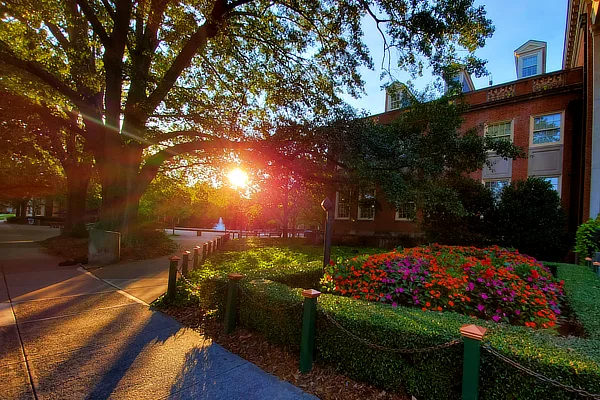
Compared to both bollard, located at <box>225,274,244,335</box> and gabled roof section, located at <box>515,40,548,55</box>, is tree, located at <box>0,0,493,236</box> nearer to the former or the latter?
bollard, located at <box>225,274,244,335</box>

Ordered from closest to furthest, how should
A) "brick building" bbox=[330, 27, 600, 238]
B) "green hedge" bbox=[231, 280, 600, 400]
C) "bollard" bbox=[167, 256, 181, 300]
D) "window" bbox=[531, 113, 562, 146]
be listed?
"green hedge" bbox=[231, 280, 600, 400], "bollard" bbox=[167, 256, 181, 300], "brick building" bbox=[330, 27, 600, 238], "window" bbox=[531, 113, 562, 146]

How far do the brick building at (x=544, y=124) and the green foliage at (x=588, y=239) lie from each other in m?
1.73

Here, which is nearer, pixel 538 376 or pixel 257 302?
pixel 538 376

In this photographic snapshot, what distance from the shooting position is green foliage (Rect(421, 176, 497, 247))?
547 inches

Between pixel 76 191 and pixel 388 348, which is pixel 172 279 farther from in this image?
pixel 76 191

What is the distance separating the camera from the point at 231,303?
181 inches

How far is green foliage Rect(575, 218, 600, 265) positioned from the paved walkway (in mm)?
11805

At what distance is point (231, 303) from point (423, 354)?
2.89 metres

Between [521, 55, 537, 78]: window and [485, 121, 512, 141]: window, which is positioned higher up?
[521, 55, 537, 78]: window

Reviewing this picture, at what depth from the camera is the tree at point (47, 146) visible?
1078cm

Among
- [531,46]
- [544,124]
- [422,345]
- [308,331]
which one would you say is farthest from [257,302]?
[531,46]

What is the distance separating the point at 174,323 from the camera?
5.00 meters

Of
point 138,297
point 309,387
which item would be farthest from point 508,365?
point 138,297

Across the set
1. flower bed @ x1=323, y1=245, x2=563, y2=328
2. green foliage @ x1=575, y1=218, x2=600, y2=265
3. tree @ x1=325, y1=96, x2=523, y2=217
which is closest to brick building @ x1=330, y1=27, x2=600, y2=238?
tree @ x1=325, y1=96, x2=523, y2=217
